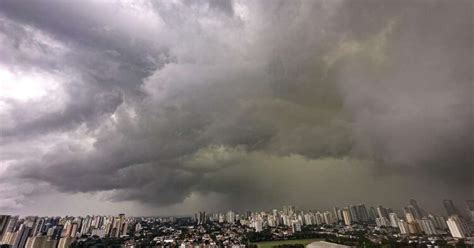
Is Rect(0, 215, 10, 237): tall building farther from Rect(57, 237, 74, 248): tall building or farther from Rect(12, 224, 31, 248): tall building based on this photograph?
Rect(57, 237, 74, 248): tall building

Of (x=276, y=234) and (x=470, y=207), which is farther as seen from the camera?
(x=276, y=234)

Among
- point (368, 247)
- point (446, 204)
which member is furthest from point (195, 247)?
point (446, 204)

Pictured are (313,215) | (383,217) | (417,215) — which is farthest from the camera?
(313,215)

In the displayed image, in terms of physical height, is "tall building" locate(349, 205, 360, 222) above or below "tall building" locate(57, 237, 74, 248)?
above

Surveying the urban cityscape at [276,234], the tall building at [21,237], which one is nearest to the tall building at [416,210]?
the urban cityscape at [276,234]

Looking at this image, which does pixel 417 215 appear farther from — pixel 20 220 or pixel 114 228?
pixel 20 220

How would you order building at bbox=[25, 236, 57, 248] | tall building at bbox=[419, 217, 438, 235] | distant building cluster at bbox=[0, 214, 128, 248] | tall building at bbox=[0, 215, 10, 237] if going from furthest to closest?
tall building at bbox=[419, 217, 438, 235] < tall building at bbox=[0, 215, 10, 237] < distant building cluster at bbox=[0, 214, 128, 248] < building at bbox=[25, 236, 57, 248]

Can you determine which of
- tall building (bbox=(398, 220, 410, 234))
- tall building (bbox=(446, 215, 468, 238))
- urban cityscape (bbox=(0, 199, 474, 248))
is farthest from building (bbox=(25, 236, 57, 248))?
tall building (bbox=(446, 215, 468, 238))

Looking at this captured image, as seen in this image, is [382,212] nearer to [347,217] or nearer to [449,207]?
[347,217]

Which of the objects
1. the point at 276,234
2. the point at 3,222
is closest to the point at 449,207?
the point at 276,234
